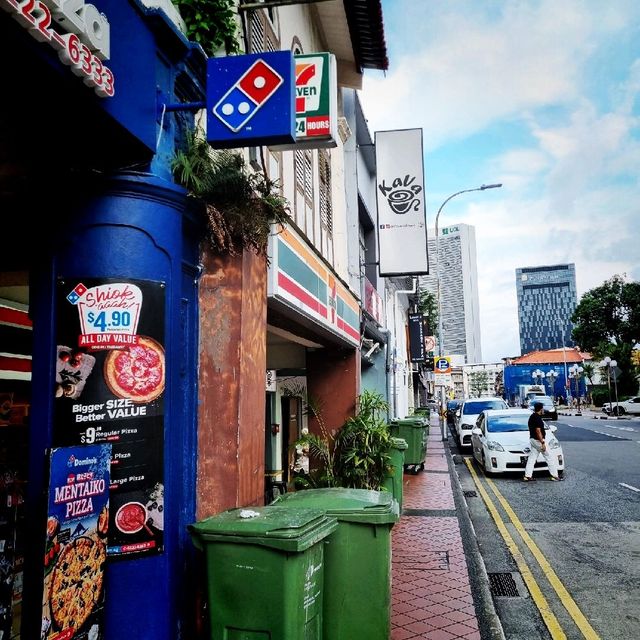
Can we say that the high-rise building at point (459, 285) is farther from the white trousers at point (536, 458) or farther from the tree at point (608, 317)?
the white trousers at point (536, 458)

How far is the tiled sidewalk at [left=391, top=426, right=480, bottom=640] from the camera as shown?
16.0ft

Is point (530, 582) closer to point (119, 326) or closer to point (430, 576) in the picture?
point (430, 576)

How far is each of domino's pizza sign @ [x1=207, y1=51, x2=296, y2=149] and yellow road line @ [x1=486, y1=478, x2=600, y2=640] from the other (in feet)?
15.6

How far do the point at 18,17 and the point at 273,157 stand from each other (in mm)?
5290

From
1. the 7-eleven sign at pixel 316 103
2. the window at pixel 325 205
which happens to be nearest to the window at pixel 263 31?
the 7-eleven sign at pixel 316 103

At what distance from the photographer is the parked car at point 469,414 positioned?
807 inches

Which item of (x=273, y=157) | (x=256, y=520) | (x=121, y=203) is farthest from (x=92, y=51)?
(x=273, y=157)

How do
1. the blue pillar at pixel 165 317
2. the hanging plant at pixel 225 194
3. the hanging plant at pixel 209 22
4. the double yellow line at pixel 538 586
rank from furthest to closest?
the hanging plant at pixel 209 22 < the double yellow line at pixel 538 586 < the hanging plant at pixel 225 194 < the blue pillar at pixel 165 317

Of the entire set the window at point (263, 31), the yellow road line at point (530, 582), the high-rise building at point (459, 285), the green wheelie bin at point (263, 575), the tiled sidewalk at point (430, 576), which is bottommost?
the yellow road line at point (530, 582)

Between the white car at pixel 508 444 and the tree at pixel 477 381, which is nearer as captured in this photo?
the white car at pixel 508 444

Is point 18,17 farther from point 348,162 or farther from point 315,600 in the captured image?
point 348,162

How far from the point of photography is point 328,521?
3908 mm

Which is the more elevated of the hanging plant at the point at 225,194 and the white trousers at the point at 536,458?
the hanging plant at the point at 225,194

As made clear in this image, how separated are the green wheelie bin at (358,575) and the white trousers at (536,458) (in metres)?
9.74
